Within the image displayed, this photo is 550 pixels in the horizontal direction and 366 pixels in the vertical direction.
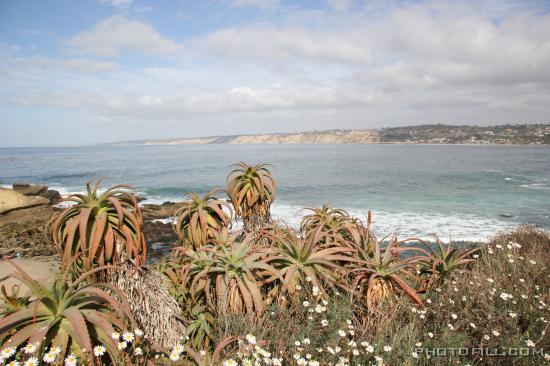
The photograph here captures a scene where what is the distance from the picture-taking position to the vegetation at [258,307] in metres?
2.55

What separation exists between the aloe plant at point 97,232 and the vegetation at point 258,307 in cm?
1

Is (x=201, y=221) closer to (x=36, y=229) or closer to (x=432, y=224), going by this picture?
(x=36, y=229)

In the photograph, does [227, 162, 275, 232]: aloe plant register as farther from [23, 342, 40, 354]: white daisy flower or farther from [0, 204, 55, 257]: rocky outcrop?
[0, 204, 55, 257]: rocky outcrop

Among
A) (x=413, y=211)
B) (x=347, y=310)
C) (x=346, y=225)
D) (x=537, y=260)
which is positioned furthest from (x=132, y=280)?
(x=413, y=211)

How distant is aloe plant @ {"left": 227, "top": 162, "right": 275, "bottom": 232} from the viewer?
6.11 meters

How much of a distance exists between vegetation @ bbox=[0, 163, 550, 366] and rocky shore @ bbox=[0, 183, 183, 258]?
8.31m

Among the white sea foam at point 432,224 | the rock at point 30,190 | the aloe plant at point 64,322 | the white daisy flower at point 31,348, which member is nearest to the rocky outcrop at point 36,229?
the rock at point 30,190

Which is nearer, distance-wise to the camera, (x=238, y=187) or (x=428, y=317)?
(x=428, y=317)

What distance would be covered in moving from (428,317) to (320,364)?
66.5 inches

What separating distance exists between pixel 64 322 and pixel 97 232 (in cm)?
105

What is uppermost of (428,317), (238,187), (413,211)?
(238,187)

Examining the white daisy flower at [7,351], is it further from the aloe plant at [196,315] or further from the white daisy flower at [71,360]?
the aloe plant at [196,315]

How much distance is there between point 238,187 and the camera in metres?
6.18

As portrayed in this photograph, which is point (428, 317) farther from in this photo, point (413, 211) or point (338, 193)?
point (338, 193)
